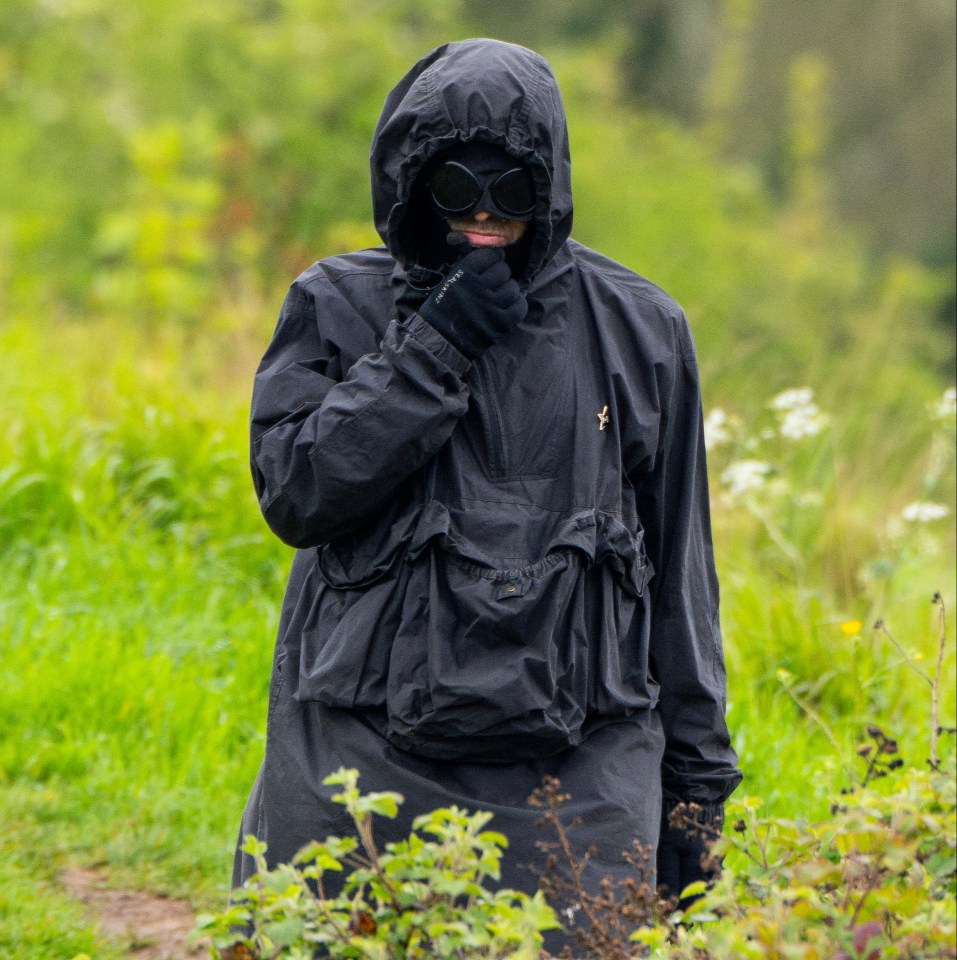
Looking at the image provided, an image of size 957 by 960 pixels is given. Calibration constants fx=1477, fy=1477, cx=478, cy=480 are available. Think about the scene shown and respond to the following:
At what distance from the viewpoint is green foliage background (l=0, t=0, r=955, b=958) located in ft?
14.5

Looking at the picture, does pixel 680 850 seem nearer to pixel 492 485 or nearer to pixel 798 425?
pixel 492 485

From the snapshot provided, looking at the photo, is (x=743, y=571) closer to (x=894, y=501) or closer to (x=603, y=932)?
(x=894, y=501)

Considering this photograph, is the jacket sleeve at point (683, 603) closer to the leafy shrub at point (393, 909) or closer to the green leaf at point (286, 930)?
the leafy shrub at point (393, 909)

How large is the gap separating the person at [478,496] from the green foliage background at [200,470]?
0.59 m

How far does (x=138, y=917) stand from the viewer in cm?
389

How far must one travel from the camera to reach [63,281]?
45.7 ft

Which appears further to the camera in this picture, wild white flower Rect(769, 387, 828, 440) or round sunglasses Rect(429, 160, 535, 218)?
wild white flower Rect(769, 387, 828, 440)

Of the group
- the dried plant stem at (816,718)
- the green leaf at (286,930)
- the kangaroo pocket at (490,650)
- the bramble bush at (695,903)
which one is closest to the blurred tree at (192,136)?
the dried plant stem at (816,718)

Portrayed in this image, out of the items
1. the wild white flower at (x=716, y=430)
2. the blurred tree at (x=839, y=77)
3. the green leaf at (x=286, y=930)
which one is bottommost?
the green leaf at (x=286, y=930)

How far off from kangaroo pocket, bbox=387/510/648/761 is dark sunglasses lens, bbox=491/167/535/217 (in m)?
0.55

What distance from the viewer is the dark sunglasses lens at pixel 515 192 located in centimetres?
254

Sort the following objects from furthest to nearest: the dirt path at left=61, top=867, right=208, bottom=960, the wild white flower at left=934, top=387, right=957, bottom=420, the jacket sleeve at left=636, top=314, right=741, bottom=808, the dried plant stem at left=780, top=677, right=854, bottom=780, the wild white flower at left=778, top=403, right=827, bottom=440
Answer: the wild white flower at left=778, top=403, right=827, bottom=440
the wild white flower at left=934, top=387, right=957, bottom=420
the dirt path at left=61, top=867, right=208, bottom=960
the dried plant stem at left=780, top=677, right=854, bottom=780
the jacket sleeve at left=636, top=314, right=741, bottom=808

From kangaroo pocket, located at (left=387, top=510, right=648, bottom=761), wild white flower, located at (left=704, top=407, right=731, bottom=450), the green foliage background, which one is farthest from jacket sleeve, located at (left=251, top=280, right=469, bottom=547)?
wild white flower, located at (left=704, top=407, right=731, bottom=450)

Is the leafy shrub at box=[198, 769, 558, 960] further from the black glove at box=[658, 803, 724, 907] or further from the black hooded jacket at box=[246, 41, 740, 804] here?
the black glove at box=[658, 803, 724, 907]
